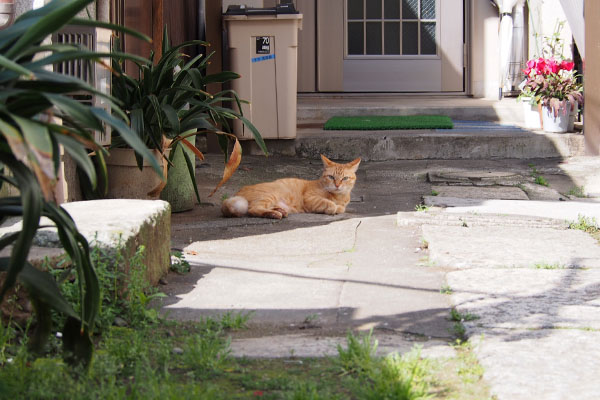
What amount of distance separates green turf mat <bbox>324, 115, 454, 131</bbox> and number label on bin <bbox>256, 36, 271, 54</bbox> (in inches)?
47.2

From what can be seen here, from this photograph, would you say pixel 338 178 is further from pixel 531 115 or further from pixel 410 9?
Result: pixel 410 9

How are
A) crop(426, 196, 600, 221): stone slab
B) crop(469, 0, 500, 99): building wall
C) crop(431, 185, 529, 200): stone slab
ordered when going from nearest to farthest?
crop(426, 196, 600, 221): stone slab → crop(431, 185, 529, 200): stone slab → crop(469, 0, 500, 99): building wall

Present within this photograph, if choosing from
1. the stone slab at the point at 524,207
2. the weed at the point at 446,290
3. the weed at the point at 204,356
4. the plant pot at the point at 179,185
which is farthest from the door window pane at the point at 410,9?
the weed at the point at 204,356

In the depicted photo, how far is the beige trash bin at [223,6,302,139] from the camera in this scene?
6.82 meters

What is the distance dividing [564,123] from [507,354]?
18.9ft

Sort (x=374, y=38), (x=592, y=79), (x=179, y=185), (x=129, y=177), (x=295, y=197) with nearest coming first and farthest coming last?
(x=129, y=177)
(x=179, y=185)
(x=295, y=197)
(x=592, y=79)
(x=374, y=38)

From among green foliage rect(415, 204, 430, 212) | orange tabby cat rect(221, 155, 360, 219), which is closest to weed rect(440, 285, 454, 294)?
green foliage rect(415, 204, 430, 212)

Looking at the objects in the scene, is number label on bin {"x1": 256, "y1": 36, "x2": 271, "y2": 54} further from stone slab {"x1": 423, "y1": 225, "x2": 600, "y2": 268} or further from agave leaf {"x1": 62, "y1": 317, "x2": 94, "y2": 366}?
agave leaf {"x1": 62, "y1": 317, "x2": 94, "y2": 366}

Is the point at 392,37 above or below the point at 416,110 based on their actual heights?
above

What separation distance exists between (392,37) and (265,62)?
387 centimetres

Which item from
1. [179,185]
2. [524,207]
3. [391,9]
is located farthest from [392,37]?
[179,185]

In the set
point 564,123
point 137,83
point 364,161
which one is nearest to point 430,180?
point 364,161

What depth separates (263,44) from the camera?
689cm

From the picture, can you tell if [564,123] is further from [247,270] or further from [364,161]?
[247,270]
